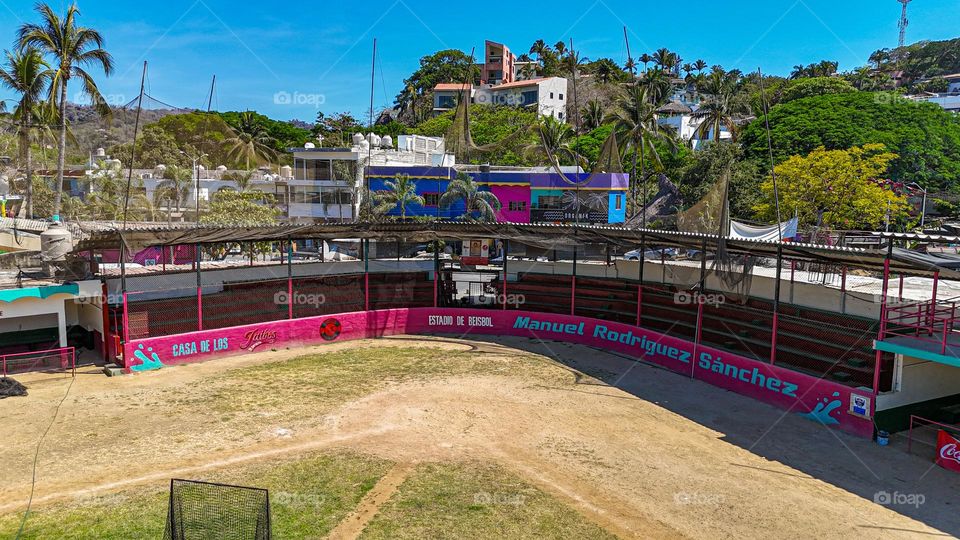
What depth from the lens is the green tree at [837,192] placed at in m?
43.3

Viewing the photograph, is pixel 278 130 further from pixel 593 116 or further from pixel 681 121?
pixel 681 121

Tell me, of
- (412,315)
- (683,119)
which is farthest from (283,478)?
(683,119)

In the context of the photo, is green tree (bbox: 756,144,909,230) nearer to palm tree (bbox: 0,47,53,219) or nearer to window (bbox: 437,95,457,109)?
palm tree (bbox: 0,47,53,219)

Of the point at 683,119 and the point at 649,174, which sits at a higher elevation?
the point at 683,119

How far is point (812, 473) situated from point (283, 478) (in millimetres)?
12671

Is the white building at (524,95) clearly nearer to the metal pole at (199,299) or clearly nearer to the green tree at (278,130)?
the green tree at (278,130)

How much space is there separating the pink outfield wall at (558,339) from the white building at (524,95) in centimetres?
7609

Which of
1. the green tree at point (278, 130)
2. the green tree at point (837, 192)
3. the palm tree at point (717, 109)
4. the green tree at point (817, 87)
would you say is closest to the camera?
the green tree at point (837, 192)

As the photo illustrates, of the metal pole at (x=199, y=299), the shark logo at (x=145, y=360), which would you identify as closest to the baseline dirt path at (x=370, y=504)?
the shark logo at (x=145, y=360)

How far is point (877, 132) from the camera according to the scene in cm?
6234

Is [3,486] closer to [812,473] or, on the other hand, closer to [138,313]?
[138,313]

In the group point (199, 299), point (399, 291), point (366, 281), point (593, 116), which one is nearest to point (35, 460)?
point (199, 299)

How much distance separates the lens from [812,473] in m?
15.7

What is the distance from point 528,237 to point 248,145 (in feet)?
216
